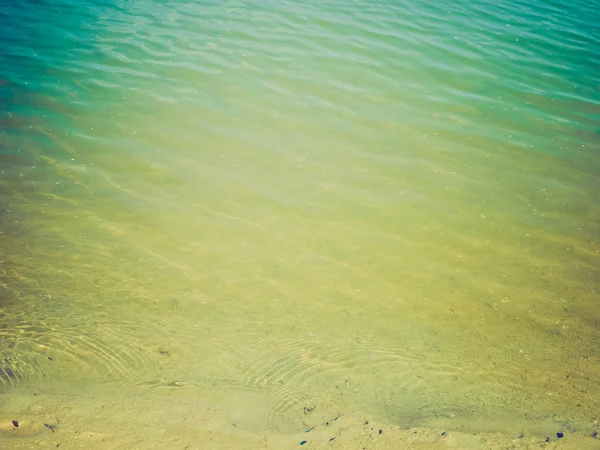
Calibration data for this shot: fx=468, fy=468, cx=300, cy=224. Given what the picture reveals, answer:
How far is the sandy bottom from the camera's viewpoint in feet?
8.80

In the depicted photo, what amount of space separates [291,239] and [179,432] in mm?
2340

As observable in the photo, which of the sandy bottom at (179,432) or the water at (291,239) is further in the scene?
the water at (291,239)

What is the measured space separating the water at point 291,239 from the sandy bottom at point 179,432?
0.05 ft

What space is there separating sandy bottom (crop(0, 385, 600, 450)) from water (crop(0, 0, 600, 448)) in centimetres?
2

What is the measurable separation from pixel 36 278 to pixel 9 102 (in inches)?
146

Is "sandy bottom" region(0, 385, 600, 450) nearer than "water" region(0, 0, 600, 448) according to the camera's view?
Yes

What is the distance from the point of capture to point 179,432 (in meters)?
2.76

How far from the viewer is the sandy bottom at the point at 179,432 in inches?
106

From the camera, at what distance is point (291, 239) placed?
4.74 meters

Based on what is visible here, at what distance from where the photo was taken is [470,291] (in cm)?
430

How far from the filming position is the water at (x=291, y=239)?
309cm

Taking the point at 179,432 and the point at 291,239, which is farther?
the point at 291,239

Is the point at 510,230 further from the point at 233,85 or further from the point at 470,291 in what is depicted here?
the point at 233,85

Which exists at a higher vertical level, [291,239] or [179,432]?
[291,239]
